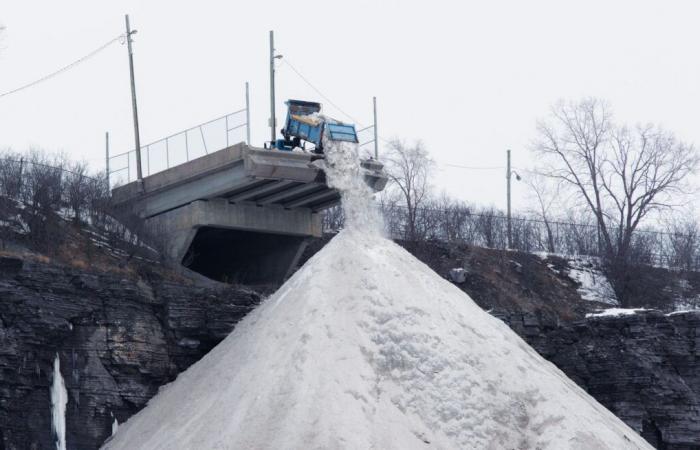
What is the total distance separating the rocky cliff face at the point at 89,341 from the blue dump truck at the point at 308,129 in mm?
5555

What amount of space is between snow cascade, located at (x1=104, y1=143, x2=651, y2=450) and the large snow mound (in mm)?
29

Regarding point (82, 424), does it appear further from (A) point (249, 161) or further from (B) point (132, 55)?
(B) point (132, 55)

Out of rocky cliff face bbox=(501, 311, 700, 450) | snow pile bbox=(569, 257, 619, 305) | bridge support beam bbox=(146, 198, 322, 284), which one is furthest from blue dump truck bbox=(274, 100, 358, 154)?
snow pile bbox=(569, 257, 619, 305)

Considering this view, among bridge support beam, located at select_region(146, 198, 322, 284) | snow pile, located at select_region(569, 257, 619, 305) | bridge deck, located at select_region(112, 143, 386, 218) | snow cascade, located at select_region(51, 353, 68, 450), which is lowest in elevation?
snow cascade, located at select_region(51, 353, 68, 450)

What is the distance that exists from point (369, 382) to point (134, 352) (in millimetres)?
6051

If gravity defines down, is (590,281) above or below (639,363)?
above

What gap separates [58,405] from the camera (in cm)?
2641

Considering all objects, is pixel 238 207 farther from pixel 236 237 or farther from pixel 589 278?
pixel 589 278

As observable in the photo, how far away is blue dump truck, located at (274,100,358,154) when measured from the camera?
3319 cm

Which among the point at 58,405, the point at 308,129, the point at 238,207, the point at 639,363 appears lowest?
the point at 58,405

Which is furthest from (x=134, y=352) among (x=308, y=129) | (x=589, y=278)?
(x=589, y=278)

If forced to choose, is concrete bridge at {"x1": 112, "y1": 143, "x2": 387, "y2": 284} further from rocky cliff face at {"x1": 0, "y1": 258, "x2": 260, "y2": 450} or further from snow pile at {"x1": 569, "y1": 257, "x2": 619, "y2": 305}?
snow pile at {"x1": 569, "y1": 257, "x2": 619, "y2": 305}

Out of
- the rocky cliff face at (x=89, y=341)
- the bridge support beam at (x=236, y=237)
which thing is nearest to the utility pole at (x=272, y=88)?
the bridge support beam at (x=236, y=237)

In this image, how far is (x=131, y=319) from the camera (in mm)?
28344
